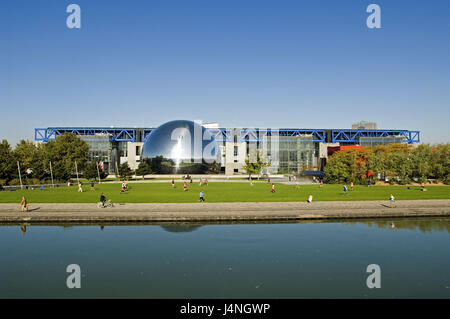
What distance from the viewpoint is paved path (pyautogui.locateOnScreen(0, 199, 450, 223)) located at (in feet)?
80.5

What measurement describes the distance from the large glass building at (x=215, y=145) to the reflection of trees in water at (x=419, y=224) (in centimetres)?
4996

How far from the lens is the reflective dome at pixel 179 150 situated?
264ft

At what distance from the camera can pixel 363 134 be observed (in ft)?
379

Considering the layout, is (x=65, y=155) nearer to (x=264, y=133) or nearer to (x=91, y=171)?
(x=91, y=171)

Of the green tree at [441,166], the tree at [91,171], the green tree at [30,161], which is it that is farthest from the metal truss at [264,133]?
the green tree at [30,161]

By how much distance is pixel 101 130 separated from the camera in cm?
10888

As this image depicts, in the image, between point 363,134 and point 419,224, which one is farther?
point 363,134

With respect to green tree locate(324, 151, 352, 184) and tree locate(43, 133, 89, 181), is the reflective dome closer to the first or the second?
tree locate(43, 133, 89, 181)

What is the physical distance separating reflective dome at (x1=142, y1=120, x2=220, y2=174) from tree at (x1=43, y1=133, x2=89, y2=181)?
17.8 m

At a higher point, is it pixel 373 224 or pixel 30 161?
pixel 30 161

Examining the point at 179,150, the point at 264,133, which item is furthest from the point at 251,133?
the point at 179,150

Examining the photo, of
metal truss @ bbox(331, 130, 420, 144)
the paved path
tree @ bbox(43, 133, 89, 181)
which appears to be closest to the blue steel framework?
metal truss @ bbox(331, 130, 420, 144)

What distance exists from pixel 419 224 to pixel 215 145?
68.8m
